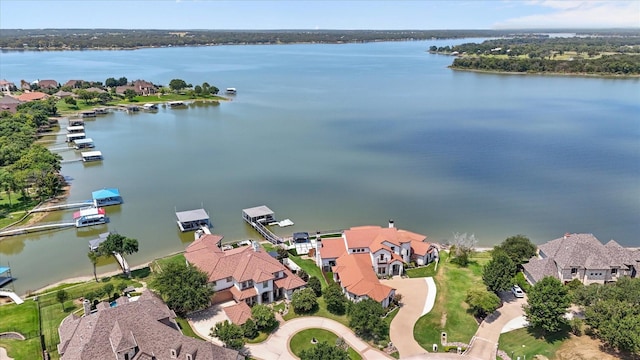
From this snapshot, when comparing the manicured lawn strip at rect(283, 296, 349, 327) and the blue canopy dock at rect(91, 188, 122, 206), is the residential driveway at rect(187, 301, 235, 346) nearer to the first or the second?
the manicured lawn strip at rect(283, 296, 349, 327)

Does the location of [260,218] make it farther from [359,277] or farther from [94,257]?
[359,277]

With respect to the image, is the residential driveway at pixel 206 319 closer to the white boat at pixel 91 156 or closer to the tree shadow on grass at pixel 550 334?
the tree shadow on grass at pixel 550 334

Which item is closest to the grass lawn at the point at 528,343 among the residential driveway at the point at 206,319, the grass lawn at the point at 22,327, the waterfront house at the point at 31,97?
the residential driveway at the point at 206,319

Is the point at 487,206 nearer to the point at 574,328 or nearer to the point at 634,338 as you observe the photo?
the point at 574,328

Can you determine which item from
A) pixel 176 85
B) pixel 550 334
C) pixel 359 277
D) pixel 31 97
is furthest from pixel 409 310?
pixel 176 85

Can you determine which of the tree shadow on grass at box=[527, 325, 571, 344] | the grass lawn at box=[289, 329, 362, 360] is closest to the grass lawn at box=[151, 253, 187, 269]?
the grass lawn at box=[289, 329, 362, 360]

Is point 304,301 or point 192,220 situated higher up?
point 192,220
